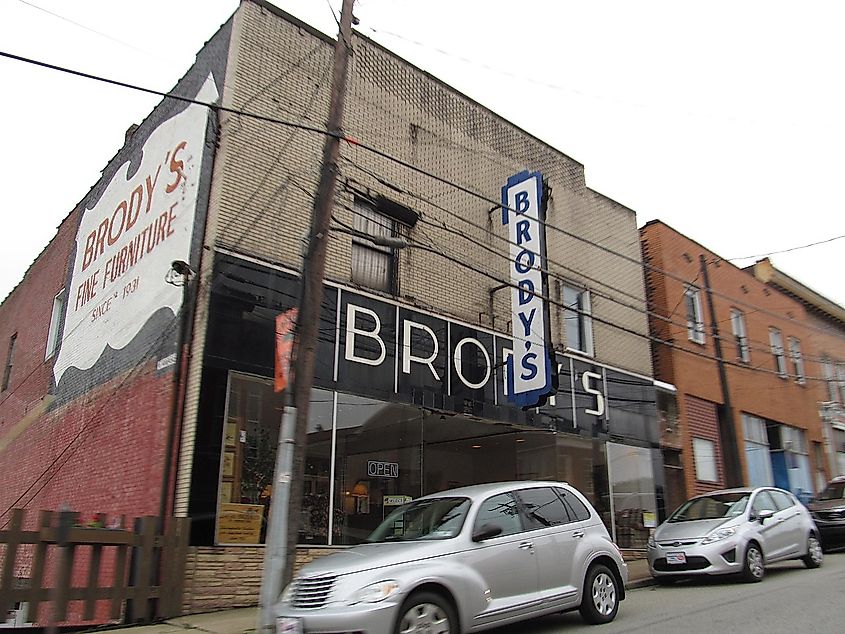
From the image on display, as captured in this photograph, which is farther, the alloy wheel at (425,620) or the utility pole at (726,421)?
the utility pole at (726,421)

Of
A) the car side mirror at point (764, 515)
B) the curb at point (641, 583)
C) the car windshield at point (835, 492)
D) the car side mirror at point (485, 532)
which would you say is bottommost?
the curb at point (641, 583)

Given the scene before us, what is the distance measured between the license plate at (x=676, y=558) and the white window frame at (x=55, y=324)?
13.3 metres

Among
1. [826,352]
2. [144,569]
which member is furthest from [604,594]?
[826,352]

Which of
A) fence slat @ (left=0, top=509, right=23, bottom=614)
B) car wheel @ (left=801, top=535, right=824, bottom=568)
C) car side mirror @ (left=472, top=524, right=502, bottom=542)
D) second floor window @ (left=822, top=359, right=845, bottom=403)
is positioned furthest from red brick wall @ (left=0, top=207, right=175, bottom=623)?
second floor window @ (left=822, top=359, right=845, bottom=403)

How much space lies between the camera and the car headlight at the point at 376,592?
6111 mm

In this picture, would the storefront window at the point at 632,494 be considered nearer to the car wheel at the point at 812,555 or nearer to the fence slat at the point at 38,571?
the car wheel at the point at 812,555

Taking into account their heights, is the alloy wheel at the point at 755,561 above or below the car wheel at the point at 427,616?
above

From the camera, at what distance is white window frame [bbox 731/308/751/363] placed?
70.8 ft

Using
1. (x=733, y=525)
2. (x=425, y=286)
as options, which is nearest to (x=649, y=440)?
(x=733, y=525)

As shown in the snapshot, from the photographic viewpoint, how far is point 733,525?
11.3m

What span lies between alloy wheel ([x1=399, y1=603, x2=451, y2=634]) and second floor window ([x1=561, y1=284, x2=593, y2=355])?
10744 millimetres

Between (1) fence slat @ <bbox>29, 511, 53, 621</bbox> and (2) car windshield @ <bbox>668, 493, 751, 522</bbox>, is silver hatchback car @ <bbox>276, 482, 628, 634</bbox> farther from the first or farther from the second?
(2) car windshield @ <bbox>668, 493, 751, 522</bbox>

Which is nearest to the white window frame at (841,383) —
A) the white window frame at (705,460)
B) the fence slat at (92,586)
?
the white window frame at (705,460)

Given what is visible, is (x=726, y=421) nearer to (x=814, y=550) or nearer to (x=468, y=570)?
(x=814, y=550)
